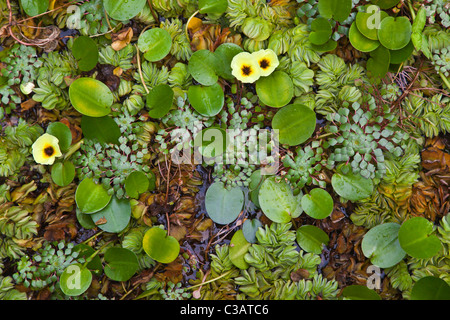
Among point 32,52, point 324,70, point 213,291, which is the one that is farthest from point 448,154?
point 32,52

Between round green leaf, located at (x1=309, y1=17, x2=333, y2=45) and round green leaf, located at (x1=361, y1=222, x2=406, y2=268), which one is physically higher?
Answer: round green leaf, located at (x1=309, y1=17, x2=333, y2=45)

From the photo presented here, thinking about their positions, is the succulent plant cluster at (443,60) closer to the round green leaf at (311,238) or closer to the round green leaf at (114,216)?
the round green leaf at (311,238)

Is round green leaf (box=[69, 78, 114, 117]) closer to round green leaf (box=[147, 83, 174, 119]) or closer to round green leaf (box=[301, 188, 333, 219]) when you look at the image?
round green leaf (box=[147, 83, 174, 119])

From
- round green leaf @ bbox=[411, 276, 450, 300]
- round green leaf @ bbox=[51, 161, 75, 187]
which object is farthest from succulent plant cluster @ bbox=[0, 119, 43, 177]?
round green leaf @ bbox=[411, 276, 450, 300]

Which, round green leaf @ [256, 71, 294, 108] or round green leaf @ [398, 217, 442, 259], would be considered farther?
round green leaf @ [256, 71, 294, 108]

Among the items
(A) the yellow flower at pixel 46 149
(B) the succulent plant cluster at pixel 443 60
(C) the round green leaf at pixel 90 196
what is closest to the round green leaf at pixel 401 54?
(B) the succulent plant cluster at pixel 443 60

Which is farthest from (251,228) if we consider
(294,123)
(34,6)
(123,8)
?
(34,6)
